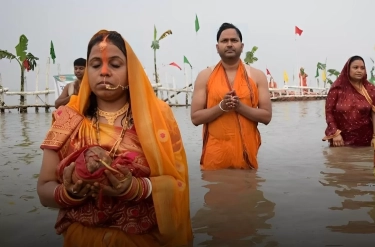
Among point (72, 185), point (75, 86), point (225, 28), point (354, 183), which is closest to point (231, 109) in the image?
point (225, 28)

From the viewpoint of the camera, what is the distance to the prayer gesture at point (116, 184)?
2137mm

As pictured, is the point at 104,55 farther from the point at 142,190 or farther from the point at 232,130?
the point at 232,130

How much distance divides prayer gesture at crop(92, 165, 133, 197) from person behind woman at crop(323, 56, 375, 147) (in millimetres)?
5576

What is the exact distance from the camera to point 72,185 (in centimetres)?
216

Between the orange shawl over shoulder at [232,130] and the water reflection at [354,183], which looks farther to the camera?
the orange shawl over shoulder at [232,130]

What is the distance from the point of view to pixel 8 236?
296 centimetres

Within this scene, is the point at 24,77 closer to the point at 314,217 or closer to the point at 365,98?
→ the point at 365,98

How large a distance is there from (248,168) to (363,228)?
2.17m

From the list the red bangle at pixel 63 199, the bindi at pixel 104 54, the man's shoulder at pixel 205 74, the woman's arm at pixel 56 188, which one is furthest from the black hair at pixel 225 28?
the red bangle at pixel 63 199

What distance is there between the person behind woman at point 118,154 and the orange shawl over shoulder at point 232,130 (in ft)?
7.89

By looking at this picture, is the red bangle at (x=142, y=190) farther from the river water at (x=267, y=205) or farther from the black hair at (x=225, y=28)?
the black hair at (x=225, y=28)

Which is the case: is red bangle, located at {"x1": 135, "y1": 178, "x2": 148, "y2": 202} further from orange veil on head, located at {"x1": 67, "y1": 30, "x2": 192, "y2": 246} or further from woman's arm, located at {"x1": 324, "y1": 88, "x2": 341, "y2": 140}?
woman's arm, located at {"x1": 324, "y1": 88, "x2": 341, "y2": 140}

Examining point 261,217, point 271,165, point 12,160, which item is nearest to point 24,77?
point 12,160

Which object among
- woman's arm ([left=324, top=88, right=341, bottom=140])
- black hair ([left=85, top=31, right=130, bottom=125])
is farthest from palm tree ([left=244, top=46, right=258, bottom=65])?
black hair ([left=85, top=31, right=130, bottom=125])
